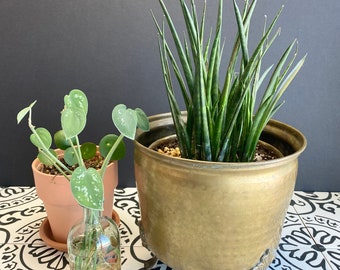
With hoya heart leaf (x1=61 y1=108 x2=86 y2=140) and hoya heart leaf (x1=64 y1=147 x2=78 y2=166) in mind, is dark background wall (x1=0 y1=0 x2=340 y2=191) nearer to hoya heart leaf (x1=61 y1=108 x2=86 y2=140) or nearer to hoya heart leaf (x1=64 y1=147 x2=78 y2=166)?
hoya heart leaf (x1=64 y1=147 x2=78 y2=166)

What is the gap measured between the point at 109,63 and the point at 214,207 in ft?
1.38

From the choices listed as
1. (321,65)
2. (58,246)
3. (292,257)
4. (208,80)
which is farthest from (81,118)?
(321,65)

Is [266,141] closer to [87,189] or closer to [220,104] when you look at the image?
[220,104]

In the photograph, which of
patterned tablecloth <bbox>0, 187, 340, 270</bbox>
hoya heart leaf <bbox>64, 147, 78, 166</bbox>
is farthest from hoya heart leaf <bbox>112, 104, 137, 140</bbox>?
patterned tablecloth <bbox>0, 187, 340, 270</bbox>

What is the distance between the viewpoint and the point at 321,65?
0.70m

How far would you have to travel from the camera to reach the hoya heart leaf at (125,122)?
393mm

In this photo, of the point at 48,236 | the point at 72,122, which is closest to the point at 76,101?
the point at 72,122

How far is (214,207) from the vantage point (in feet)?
1.30

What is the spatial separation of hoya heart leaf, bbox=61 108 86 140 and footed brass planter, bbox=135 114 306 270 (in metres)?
0.09

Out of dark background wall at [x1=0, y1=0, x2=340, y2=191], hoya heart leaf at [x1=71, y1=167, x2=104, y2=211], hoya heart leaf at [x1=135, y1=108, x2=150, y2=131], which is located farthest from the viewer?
dark background wall at [x1=0, y1=0, x2=340, y2=191]

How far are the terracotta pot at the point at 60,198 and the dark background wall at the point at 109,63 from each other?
186 millimetres

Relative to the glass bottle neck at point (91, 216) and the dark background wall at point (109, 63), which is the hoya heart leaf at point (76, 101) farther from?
the dark background wall at point (109, 63)

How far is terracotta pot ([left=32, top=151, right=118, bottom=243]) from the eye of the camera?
1.71ft

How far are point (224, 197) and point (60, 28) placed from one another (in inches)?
19.5
